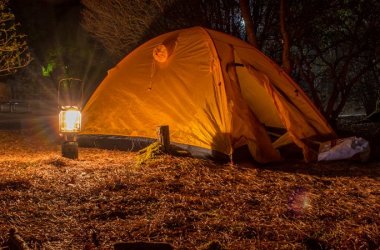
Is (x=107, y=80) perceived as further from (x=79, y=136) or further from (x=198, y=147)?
(x=198, y=147)

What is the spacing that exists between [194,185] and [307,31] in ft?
27.1

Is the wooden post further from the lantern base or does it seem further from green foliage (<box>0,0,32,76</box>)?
green foliage (<box>0,0,32,76</box>)

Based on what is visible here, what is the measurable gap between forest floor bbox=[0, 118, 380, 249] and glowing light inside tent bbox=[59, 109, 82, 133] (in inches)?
25.8

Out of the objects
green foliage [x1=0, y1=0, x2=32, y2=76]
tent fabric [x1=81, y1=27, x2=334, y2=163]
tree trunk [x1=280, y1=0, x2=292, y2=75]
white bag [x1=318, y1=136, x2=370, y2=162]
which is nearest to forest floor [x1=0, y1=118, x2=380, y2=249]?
white bag [x1=318, y1=136, x2=370, y2=162]

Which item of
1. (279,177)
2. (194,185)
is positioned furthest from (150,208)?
(279,177)

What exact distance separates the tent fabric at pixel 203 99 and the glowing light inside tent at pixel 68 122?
99 cm

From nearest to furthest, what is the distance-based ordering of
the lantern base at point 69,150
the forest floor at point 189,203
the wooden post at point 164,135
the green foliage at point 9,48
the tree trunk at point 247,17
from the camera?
the forest floor at point 189,203
the wooden post at point 164,135
the lantern base at point 69,150
the green foliage at point 9,48
the tree trunk at point 247,17

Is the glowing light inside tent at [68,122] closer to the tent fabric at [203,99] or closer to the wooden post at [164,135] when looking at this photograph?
the tent fabric at [203,99]

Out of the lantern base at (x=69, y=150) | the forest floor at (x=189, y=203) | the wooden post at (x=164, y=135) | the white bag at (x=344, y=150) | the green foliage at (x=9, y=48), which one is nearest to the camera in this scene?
the forest floor at (x=189, y=203)

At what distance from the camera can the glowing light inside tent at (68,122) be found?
270 inches

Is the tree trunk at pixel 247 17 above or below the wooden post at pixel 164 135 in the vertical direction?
above

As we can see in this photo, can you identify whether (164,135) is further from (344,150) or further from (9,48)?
(9,48)

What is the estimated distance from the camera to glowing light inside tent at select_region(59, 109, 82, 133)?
6.86 metres

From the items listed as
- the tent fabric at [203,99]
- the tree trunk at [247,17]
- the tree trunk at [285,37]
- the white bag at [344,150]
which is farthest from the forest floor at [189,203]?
the tree trunk at [247,17]
